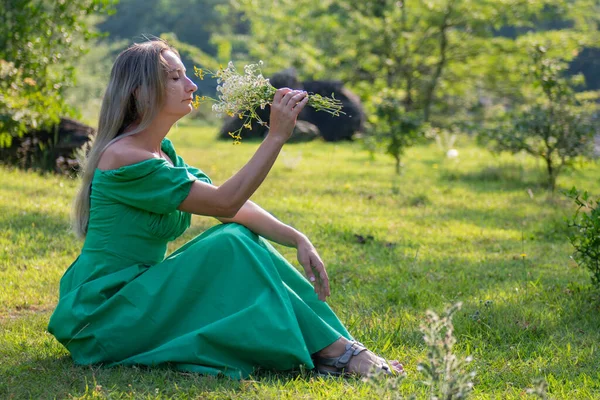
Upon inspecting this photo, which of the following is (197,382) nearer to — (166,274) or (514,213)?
(166,274)

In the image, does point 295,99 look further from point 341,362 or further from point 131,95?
point 341,362

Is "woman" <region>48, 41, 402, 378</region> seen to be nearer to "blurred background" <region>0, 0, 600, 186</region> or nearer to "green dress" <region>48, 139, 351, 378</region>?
"green dress" <region>48, 139, 351, 378</region>

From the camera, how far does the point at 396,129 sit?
9.56 metres

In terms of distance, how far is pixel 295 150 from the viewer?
12570 millimetres

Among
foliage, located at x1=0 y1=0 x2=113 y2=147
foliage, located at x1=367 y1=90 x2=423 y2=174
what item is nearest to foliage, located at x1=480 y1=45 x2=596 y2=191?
foliage, located at x1=367 y1=90 x2=423 y2=174

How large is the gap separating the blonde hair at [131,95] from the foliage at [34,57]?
197 inches

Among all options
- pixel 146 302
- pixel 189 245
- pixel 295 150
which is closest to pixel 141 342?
pixel 146 302

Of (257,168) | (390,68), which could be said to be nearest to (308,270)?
(257,168)

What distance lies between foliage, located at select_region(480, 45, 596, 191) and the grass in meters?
0.48

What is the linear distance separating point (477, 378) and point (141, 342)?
1394 millimetres

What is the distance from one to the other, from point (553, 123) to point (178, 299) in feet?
21.5

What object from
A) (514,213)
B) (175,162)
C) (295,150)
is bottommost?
(295,150)

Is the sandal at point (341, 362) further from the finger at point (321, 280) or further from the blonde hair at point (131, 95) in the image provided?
the blonde hair at point (131, 95)

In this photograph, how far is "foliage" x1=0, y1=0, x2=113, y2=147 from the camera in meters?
7.69
